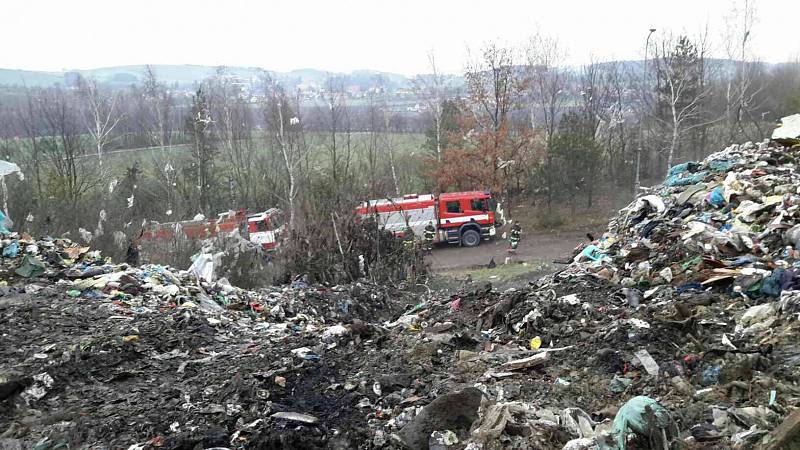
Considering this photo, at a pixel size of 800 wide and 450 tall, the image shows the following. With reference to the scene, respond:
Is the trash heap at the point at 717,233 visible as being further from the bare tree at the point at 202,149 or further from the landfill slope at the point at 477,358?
the bare tree at the point at 202,149

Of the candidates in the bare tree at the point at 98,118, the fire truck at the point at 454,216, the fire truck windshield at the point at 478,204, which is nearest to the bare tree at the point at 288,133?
the fire truck at the point at 454,216

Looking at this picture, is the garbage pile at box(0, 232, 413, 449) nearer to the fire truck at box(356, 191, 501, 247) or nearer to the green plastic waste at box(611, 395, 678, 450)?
the green plastic waste at box(611, 395, 678, 450)

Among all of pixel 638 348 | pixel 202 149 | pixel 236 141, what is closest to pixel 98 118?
pixel 202 149

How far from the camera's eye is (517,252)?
61.6ft

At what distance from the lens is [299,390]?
468cm

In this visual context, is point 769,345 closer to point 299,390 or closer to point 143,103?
point 299,390

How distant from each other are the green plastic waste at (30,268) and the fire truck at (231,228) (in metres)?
5.69

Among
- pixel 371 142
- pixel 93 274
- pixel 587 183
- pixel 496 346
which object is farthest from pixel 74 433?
pixel 371 142

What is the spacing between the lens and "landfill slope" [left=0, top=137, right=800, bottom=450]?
12.2 ft

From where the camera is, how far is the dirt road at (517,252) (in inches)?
688

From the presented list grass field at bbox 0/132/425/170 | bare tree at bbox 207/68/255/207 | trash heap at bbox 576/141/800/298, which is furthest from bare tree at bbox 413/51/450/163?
trash heap at bbox 576/141/800/298

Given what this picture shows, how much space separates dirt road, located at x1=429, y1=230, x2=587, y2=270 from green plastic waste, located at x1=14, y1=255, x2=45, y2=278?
1056cm

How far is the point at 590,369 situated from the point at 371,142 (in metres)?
27.1

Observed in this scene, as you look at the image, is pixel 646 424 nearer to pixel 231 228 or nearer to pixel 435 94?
pixel 231 228
